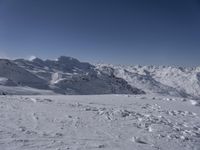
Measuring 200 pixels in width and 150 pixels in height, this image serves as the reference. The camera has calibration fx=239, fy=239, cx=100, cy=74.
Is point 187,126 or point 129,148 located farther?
point 187,126

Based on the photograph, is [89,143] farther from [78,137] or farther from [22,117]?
[22,117]

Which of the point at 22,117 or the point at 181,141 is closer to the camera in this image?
the point at 181,141

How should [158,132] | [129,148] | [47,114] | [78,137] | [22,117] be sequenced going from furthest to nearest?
1. [47,114]
2. [22,117]
3. [158,132]
4. [78,137]
5. [129,148]

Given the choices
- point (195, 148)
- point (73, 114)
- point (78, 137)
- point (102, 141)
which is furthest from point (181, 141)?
point (73, 114)

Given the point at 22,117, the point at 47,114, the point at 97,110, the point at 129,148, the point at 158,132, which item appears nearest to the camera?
the point at 129,148

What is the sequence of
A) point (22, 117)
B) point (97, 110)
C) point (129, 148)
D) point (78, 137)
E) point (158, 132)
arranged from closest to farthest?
1. point (129, 148)
2. point (78, 137)
3. point (158, 132)
4. point (22, 117)
5. point (97, 110)

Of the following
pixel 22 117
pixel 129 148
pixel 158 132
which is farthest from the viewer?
pixel 22 117

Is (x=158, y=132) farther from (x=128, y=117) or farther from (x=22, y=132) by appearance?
(x=22, y=132)

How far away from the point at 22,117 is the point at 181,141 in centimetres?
728

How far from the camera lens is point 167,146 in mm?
8695

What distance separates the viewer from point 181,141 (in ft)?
30.4

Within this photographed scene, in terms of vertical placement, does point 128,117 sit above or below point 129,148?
above

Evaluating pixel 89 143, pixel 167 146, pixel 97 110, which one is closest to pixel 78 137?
pixel 89 143

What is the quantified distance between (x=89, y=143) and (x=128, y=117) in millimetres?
4913
